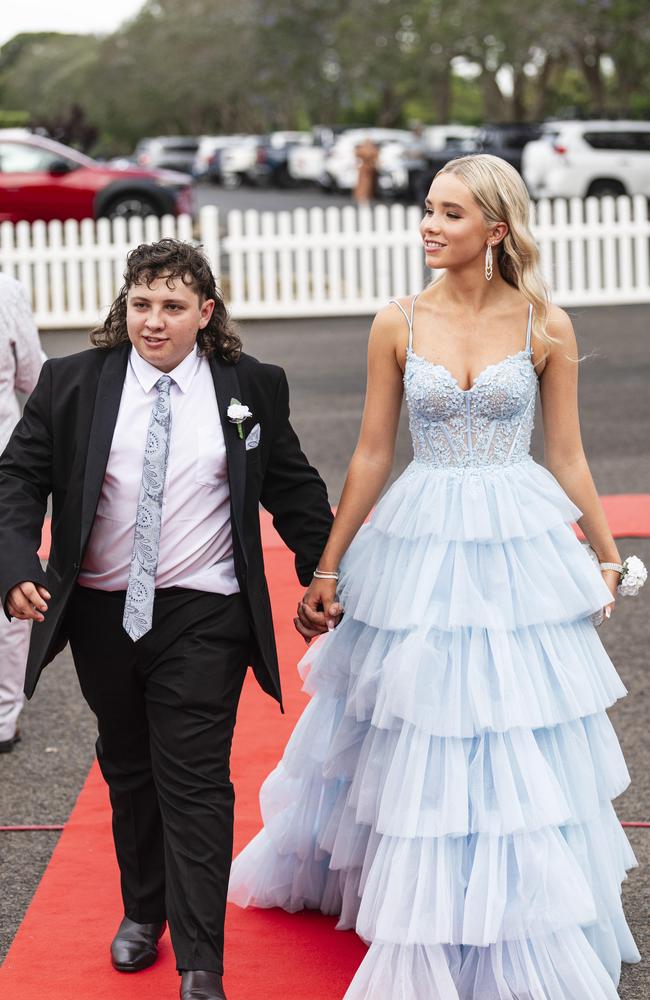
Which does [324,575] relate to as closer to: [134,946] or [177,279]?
[177,279]

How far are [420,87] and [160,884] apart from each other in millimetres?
57744

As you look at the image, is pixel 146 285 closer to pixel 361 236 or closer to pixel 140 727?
pixel 140 727

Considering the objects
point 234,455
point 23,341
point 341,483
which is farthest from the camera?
point 341,483

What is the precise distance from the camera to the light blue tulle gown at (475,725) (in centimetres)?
343

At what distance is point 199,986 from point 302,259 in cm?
1427

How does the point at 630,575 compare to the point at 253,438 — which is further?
the point at 630,575

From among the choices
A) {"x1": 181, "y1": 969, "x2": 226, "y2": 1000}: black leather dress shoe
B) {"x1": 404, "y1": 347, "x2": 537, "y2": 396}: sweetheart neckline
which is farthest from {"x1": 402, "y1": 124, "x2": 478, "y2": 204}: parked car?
{"x1": 181, "y1": 969, "x2": 226, "y2": 1000}: black leather dress shoe

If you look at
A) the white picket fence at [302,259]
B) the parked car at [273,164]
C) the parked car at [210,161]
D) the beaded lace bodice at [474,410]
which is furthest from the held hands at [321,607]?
the parked car at [210,161]

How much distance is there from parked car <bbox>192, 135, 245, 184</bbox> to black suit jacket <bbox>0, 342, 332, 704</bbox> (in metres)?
50.3

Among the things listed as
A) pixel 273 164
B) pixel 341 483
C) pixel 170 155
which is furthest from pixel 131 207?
pixel 170 155

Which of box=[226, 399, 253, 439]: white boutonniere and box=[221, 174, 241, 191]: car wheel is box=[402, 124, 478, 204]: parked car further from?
box=[226, 399, 253, 439]: white boutonniere

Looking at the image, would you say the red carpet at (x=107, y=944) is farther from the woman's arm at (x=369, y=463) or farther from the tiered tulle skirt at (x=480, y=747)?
the woman's arm at (x=369, y=463)

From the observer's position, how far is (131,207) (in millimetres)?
21203

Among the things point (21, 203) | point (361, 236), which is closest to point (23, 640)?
point (361, 236)
